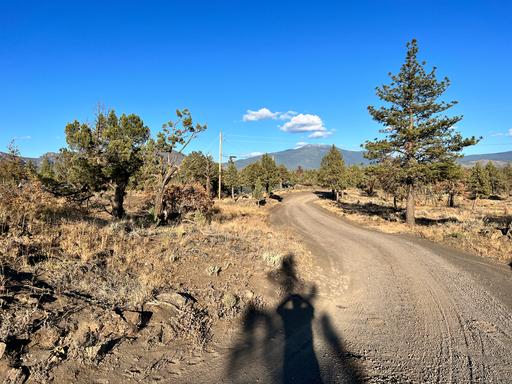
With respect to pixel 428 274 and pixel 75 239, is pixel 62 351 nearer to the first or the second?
pixel 75 239

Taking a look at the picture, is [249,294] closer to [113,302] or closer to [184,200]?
[113,302]

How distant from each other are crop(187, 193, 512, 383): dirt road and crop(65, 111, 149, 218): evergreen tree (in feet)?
32.9

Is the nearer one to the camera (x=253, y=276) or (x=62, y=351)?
(x=62, y=351)

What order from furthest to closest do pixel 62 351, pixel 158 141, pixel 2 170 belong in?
pixel 2 170 < pixel 158 141 < pixel 62 351

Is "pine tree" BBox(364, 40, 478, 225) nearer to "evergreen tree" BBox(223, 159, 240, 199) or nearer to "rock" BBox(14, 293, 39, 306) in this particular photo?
"rock" BBox(14, 293, 39, 306)

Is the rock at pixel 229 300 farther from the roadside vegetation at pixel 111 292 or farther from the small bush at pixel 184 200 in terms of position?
the small bush at pixel 184 200

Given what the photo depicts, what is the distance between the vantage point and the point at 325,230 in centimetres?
2028

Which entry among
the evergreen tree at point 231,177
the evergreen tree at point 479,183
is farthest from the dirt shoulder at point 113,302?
the evergreen tree at point 479,183

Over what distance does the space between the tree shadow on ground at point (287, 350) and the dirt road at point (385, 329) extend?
1cm

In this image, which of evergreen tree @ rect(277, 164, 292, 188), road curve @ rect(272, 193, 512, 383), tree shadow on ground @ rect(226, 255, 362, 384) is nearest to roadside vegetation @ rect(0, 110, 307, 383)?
tree shadow on ground @ rect(226, 255, 362, 384)

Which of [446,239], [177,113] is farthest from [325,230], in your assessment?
[177,113]

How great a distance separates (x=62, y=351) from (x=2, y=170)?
24.2m

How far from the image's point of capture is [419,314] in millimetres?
6547

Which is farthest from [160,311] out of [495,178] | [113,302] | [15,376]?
[495,178]
